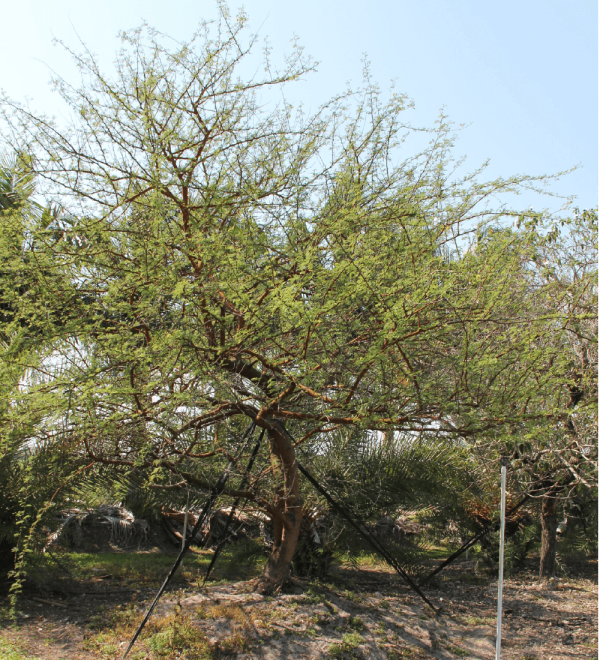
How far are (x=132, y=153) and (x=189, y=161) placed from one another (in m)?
0.42

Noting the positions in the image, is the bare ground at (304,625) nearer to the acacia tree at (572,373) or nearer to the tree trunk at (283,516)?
the tree trunk at (283,516)

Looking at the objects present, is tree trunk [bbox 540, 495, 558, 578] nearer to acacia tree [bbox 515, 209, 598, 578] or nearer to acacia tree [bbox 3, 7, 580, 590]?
acacia tree [bbox 515, 209, 598, 578]

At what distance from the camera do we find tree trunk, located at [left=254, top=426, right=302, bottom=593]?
528cm

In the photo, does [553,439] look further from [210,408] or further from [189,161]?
[189,161]

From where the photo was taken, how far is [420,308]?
3342mm

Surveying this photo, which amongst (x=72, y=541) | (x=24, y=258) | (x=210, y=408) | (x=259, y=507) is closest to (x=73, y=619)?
(x=259, y=507)

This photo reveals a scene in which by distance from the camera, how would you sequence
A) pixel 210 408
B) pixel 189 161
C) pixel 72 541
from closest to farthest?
pixel 189 161, pixel 210 408, pixel 72 541

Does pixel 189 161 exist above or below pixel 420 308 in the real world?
above

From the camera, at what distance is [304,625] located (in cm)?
486

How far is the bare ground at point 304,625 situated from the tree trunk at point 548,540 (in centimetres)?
92

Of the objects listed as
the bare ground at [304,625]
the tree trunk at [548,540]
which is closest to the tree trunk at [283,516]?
the bare ground at [304,625]

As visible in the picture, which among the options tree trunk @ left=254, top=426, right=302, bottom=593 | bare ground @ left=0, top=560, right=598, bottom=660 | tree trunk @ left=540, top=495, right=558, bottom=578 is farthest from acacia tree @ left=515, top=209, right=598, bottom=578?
tree trunk @ left=254, top=426, right=302, bottom=593

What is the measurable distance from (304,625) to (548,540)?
4651 mm

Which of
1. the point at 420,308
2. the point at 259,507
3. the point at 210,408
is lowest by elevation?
the point at 259,507
